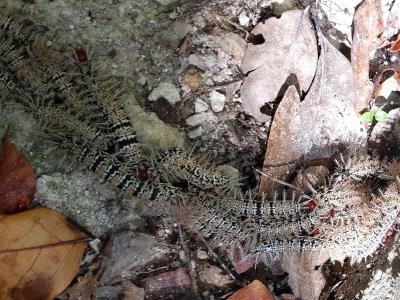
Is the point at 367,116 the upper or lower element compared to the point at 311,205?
upper

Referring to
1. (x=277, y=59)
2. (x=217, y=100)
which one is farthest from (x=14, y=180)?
(x=277, y=59)

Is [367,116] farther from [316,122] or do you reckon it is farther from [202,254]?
[202,254]

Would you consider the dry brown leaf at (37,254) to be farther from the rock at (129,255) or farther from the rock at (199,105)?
the rock at (199,105)

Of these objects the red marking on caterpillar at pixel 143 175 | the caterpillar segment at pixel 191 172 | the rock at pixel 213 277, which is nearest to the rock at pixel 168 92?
the caterpillar segment at pixel 191 172

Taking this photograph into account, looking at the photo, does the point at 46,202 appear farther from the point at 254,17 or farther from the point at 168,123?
the point at 254,17

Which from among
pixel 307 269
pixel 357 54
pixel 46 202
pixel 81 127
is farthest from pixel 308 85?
pixel 46 202

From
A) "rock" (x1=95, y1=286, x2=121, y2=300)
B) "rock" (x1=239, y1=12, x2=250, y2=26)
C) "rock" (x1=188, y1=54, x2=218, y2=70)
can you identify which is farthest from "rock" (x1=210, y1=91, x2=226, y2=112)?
"rock" (x1=95, y1=286, x2=121, y2=300)
